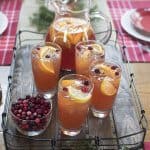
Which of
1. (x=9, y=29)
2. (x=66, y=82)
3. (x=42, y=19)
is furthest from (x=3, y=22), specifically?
(x=66, y=82)

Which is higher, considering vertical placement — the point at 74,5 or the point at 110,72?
the point at 110,72

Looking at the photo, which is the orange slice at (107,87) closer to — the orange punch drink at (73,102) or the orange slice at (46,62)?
the orange punch drink at (73,102)

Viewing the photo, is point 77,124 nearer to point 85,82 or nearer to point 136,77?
point 85,82

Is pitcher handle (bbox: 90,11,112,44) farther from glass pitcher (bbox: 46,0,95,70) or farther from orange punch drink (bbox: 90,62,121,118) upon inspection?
orange punch drink (bbox: 90,62,121,118)

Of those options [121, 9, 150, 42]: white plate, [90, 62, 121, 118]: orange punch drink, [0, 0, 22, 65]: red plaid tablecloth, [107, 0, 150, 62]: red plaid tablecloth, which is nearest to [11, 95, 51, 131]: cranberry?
[90, 62, 121, 118]: orange punch drink

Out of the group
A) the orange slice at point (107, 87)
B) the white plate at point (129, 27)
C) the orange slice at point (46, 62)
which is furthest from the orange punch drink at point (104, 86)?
the white plate at point (129, 27)

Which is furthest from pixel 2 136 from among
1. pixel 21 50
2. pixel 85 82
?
pixel 21 50
